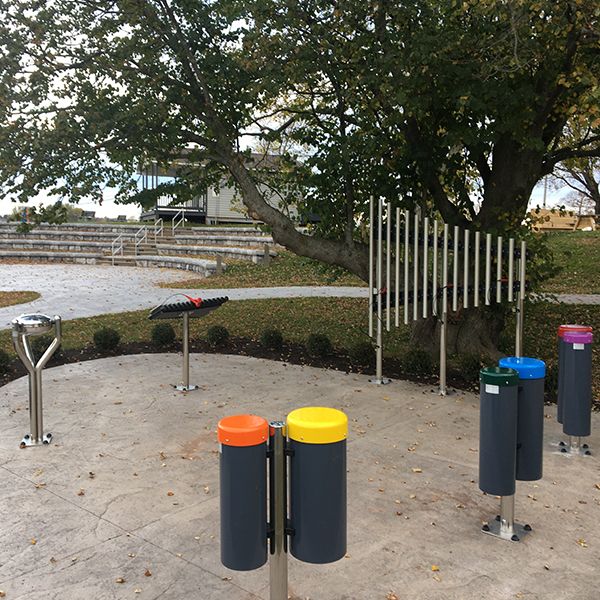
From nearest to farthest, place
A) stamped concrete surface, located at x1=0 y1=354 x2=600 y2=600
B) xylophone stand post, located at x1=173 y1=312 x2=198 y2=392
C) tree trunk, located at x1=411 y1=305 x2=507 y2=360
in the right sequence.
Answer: stamped concrete surface, located at x1=0 y1=354 x2=600 y2=600 → xylophone stand post, located at x1=173 y1=312 x2=198 y2=392 → tree trunk, located at x1=411 y1=305 x2=507 y2=360

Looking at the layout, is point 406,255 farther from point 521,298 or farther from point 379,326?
point 521,298

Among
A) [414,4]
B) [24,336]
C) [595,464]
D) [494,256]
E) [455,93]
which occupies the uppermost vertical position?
[414,4]

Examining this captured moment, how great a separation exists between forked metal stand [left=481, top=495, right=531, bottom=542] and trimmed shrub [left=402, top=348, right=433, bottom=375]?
449cm

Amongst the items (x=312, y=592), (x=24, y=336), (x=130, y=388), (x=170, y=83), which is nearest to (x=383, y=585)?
(x=312, y=592)

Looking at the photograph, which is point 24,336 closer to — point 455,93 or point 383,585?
point 383,585

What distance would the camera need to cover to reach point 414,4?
26.1 ft

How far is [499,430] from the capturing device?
4.07m

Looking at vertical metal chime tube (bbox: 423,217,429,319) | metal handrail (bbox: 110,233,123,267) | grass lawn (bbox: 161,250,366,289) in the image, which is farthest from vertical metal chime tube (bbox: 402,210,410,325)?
metal handrail (bbox: 110,233,123,267)

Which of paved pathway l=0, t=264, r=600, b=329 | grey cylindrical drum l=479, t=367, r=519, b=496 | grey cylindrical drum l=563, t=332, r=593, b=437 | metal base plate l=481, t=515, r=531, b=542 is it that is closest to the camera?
grey cylindrical drum l=479, t=367, r=519, b=496

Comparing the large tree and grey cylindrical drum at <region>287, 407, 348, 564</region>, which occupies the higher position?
the large tree

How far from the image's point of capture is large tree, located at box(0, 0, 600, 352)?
7945 mm

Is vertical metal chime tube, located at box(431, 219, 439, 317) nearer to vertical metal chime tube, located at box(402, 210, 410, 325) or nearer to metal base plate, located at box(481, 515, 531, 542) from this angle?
vertical metal chime tube, located at box(402, 210, 410, 325)

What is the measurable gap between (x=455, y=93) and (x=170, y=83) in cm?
402

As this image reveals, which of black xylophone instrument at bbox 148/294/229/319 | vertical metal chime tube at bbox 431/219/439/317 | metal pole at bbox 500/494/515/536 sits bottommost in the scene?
metal pole at bbox 500/494/515/536
